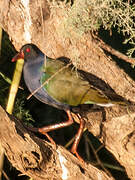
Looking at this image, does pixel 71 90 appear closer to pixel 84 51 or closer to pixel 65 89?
pixel 65 89

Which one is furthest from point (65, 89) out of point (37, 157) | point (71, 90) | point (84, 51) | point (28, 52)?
point (37, 157)

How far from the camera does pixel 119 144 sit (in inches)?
146

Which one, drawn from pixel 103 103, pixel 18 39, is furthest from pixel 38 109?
pixel 103 103

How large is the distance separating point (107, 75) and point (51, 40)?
62 centimetres

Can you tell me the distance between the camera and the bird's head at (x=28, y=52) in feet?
12.8

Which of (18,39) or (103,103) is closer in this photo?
(103,103)

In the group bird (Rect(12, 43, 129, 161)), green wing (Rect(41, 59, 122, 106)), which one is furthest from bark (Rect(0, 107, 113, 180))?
green wing (Rect(41, 59, 122, 106))

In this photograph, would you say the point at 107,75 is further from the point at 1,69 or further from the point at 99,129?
the point at 1,69

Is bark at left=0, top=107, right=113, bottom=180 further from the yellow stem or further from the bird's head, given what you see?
the bird's head

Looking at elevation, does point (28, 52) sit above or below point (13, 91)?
above

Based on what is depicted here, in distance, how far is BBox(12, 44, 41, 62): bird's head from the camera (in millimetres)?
3889

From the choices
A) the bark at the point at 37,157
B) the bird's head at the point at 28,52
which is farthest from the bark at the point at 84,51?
the bark at the point at 37,157

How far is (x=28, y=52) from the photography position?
3.91 meters

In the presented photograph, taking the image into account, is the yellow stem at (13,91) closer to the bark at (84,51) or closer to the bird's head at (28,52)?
the bird's head at (28,52)
